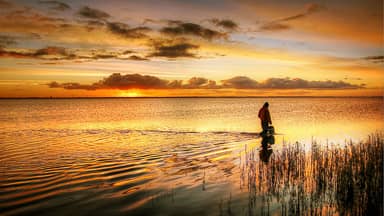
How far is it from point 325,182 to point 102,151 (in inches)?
571

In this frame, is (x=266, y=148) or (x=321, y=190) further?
(x=266, y=148)

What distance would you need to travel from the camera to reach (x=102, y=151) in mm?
21047

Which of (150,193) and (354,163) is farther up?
(354,163)

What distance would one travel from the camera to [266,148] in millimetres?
21500

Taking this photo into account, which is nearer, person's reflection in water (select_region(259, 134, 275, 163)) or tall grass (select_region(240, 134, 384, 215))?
tall grass (select_region(240, 134, 384, 215))

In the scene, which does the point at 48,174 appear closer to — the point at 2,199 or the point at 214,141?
the point at 2,199

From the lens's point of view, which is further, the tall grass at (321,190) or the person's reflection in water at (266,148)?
the person's reflection in water at (266,148)

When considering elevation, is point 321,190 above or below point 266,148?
above

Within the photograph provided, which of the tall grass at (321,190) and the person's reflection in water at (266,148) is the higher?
the tall grass at (321,190)

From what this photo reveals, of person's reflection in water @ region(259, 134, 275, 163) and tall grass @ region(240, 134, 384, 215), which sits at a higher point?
tall grass @ region(240, 134, 384, 215)

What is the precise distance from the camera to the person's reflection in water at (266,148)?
18211mm

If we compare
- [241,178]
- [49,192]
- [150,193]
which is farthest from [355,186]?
[49,192]

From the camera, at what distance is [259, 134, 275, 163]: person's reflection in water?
717 inches

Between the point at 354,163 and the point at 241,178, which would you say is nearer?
the point at 354,163
